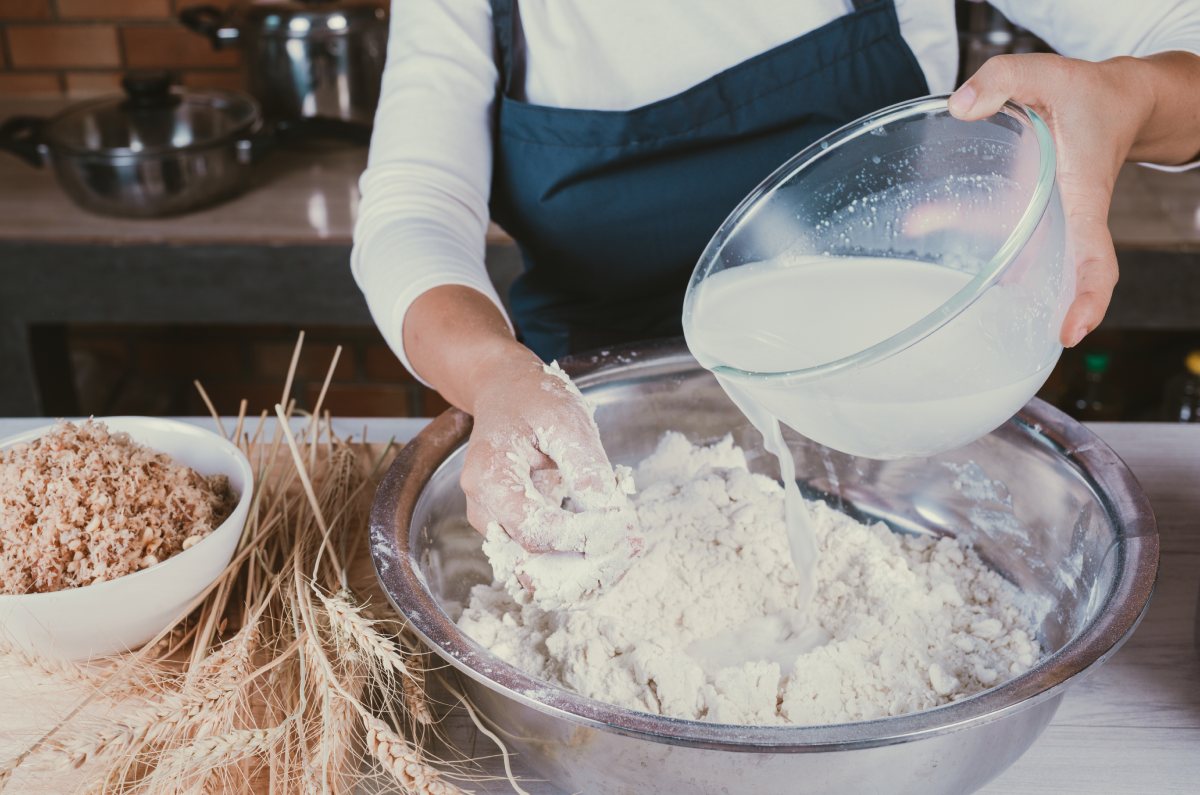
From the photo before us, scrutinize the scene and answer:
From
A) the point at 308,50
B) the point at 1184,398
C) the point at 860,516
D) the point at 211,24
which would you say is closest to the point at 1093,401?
the point at 1184,398

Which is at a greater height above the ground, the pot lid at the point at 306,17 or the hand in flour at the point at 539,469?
the hand in flour at the point at 539,469

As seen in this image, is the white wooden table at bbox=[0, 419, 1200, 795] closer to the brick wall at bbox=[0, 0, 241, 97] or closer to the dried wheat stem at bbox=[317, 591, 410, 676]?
the dried wheat stem at bbox=[317, 591, 410, 676]

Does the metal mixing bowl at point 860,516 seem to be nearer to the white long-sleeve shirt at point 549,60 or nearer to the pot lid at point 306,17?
the white long-sleeve shirt at point 549,60

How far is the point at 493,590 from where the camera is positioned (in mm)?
931

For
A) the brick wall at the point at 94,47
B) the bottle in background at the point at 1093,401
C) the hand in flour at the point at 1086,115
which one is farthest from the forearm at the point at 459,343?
the brick wall at the point at 94,47

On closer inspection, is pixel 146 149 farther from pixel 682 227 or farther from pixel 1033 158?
pixel 1033 158

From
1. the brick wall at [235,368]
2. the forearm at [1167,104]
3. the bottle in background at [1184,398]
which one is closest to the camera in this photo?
the forearm at [1167,104]

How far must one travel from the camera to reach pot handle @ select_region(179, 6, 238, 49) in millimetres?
2182

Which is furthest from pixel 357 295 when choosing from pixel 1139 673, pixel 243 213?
pixel 1139 673

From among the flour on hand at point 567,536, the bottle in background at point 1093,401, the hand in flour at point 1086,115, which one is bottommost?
the bottle in background at point 1093,401

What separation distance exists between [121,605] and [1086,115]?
2.64 ft

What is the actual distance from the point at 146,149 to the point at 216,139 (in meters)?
0.14

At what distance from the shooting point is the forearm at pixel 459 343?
911mm

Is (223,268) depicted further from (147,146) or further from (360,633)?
(360,633)
